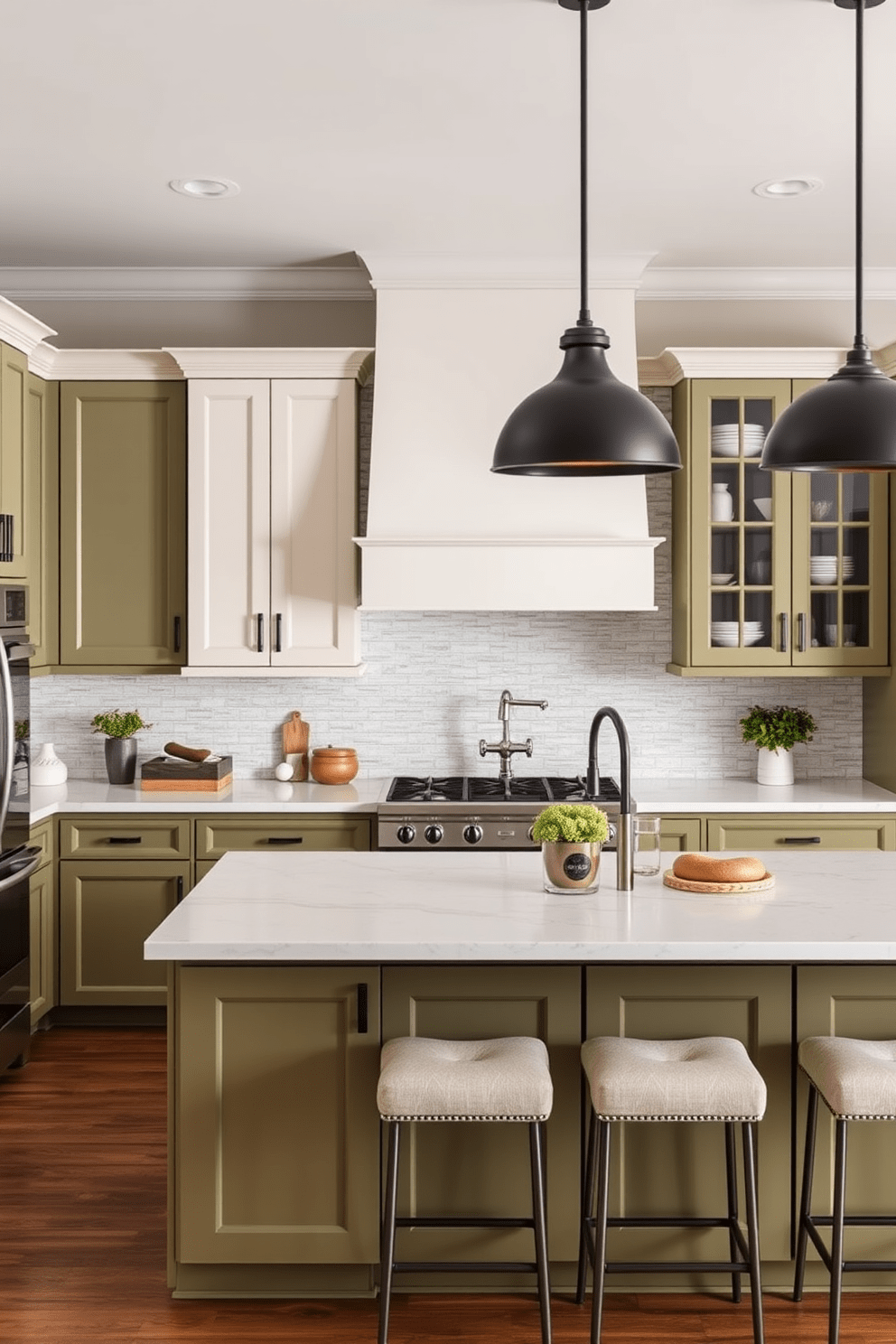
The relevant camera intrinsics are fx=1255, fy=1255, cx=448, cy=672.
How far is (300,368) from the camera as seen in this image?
16.0 feet

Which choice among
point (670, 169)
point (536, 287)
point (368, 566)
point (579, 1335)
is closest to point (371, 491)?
point (368, 566)

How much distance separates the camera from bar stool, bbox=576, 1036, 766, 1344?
8.10ft

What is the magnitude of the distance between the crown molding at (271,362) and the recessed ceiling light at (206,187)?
2.39 ft

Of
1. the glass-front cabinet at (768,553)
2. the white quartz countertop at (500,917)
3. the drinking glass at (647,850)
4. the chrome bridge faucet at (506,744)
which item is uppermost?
the glass-front cabinet at (768,553)

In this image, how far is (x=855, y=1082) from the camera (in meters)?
2.51

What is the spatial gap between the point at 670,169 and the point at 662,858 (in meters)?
2.15

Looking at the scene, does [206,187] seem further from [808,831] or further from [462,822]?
[808,831]

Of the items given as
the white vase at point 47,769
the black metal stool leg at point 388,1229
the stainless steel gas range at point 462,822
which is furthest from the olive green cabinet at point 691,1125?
the white vase at point 47,769

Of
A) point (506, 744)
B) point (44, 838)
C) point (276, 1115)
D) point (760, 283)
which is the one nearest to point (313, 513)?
point (506, 744)

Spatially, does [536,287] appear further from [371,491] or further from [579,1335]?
[579,1335]

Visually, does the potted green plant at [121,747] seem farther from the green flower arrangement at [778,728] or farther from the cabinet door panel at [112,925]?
the green flower arrangement at [778,728]

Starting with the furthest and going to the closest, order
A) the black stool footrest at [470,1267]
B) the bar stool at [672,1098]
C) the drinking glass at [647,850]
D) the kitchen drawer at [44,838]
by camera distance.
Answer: the kitchen drawer at [44,838]
the drinking glass at [647,850]
the black stool footrest at [470,1267]
the bar stool at [672,1098]

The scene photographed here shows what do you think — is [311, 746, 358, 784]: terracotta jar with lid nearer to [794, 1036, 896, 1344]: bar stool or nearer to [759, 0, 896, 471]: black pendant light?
[794, 1036, 896, 1344]: bar stool

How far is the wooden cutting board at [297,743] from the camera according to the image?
5.26 m
